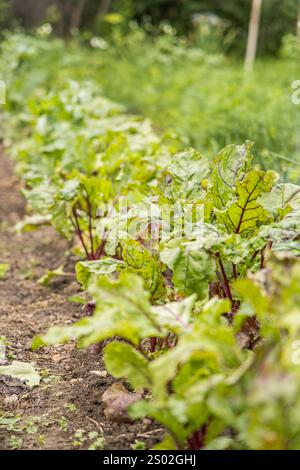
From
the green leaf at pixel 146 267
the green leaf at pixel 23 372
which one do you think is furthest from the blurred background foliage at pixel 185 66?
the green leaf at pixel 23 372

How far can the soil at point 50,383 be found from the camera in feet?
6.55

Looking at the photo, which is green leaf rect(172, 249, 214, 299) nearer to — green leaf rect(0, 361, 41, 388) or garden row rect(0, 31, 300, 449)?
garden row rect(0, 31, 300, 449)

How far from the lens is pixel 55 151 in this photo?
168 inches

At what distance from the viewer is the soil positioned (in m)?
2.00

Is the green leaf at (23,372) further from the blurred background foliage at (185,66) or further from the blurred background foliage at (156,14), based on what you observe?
the blurred background foliage at (156,14)

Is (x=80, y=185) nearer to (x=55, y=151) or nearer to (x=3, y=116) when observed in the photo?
(x=55, y=151)


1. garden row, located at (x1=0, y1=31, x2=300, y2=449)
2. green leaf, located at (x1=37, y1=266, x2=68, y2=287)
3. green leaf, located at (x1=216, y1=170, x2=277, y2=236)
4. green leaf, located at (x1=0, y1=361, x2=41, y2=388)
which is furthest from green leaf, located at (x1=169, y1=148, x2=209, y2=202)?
green leaf, located at (x1=37, y1=266, x2=68, y2=287)

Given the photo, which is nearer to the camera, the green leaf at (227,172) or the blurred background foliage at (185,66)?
the green leaf at (227,172)

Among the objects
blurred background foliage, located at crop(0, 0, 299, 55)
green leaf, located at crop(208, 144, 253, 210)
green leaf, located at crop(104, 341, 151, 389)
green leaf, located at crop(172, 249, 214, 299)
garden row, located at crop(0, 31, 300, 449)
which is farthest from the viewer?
blurred background foliage, located at crop(0, 0, 299, 55)

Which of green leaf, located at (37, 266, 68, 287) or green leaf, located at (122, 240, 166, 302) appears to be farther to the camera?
green leaf, located at (37, 266, 68, 287)

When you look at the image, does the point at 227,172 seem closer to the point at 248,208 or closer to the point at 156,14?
the point at 248,208

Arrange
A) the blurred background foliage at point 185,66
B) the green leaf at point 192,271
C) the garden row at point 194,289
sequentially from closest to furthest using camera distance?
the garden row at point 194,289, the green leaf at point 192,271, the blurred background foliage at point 185,66
